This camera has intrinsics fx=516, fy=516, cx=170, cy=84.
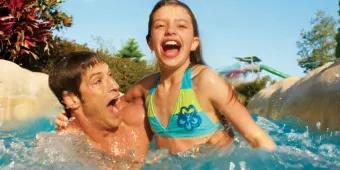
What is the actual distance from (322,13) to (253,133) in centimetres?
3012

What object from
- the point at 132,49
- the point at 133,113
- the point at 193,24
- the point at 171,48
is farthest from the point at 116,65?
the point at 132,49

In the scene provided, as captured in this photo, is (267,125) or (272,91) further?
(272,91)

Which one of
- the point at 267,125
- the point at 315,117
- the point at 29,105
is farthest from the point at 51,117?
the point at 315,117

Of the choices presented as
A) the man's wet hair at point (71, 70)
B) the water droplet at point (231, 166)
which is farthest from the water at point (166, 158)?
the man's wet hair at point (71, 70)

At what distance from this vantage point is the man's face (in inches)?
146

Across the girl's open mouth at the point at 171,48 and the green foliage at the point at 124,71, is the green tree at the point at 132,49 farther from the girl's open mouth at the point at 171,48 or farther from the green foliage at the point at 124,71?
the girl's open mouth at the point at 171,48

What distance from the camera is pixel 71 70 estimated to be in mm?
3742

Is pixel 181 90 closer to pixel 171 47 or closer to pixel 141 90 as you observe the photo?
pixel 171 47

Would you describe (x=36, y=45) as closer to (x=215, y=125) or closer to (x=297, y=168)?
(x=215, y=125)

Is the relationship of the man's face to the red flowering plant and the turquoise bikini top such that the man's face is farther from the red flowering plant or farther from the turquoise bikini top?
the red flowering plant

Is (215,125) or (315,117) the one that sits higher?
(215,125)

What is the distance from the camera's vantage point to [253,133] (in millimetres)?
3645

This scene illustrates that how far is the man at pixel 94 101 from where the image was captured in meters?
3.72

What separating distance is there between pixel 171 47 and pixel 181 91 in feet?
1.14
